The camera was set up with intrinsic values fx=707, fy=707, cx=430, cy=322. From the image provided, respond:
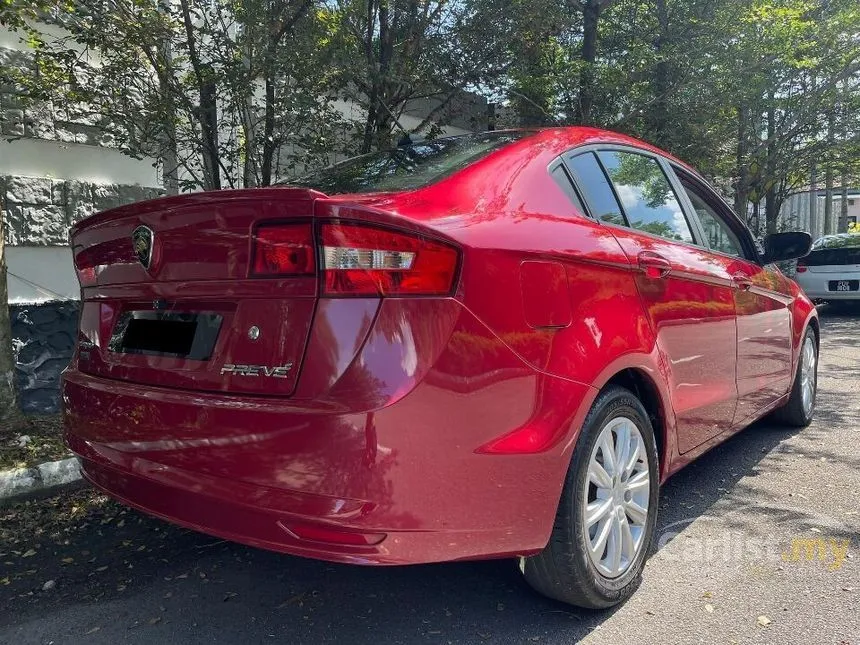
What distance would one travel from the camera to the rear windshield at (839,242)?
12788 mm

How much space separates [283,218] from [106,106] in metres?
3.67

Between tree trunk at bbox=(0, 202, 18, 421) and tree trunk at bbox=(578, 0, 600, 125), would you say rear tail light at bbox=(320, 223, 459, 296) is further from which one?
tree trunk at bbox=(578, 0, 600, 125)

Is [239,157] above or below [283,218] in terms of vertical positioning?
above

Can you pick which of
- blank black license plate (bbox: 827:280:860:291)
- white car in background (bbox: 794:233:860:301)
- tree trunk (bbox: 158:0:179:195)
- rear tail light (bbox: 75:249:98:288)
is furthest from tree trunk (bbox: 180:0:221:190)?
blank black license plate (bbox: 827:280:860:291)

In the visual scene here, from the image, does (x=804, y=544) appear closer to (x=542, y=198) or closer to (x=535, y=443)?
(x=535, y=443)

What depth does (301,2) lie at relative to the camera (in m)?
5.08

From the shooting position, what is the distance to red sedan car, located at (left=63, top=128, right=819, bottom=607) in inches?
72.2

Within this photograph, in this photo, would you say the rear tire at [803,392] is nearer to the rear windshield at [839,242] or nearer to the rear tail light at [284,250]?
the rear tail light at [284,250]

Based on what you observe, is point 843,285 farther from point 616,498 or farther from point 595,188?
point 616,498

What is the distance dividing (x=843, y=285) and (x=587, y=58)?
25.1ft

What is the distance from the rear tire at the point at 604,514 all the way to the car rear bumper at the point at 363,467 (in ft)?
0.46

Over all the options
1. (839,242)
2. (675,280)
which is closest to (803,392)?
(675,280)

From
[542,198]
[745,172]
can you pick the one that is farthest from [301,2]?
[745,172]

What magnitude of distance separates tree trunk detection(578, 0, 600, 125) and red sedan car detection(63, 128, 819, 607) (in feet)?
16.1
